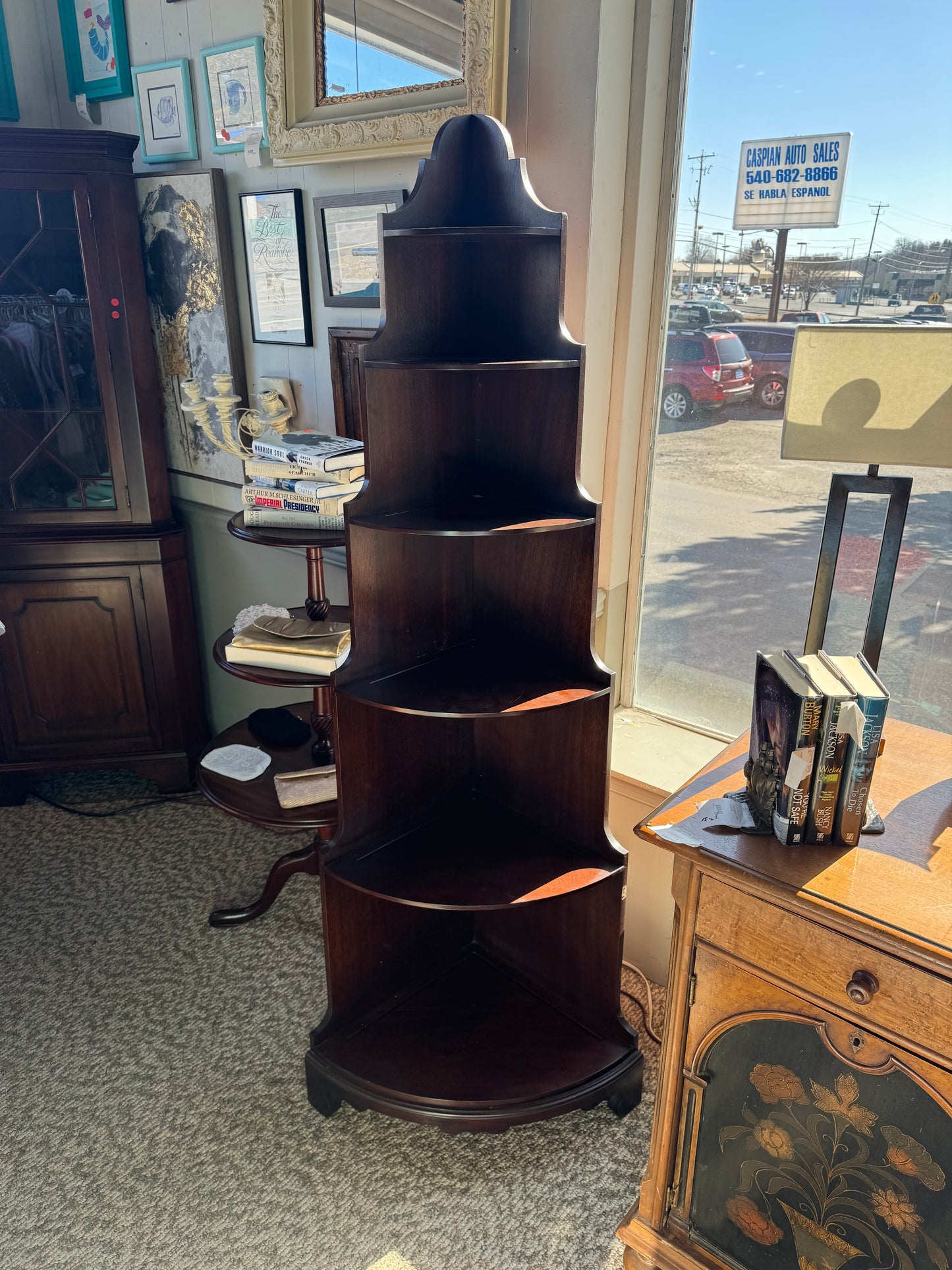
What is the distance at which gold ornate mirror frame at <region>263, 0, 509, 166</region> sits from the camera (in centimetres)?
158

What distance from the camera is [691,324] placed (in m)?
1.72

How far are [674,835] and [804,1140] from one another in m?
0.44

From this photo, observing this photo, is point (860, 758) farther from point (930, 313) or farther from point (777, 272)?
point (777, 272)

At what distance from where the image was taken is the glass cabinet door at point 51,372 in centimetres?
229

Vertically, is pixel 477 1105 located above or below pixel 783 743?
below

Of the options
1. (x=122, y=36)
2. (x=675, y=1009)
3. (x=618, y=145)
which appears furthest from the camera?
(x=122, y=36)

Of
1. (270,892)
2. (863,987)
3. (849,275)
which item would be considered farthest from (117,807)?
(849,275)

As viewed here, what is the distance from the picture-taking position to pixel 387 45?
1.74 metres

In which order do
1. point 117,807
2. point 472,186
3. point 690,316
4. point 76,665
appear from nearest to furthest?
point 472,186 < point 690,316 < point 76,665 < point 117,807

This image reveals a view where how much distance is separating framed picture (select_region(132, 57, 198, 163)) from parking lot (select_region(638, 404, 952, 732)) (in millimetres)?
1453

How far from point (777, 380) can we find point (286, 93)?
1190mm

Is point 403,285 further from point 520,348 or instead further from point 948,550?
point 948,550

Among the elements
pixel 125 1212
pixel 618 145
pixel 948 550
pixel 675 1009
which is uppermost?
pixel 618 145

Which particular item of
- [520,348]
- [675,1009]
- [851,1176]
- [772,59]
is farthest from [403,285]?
[851,1176]
